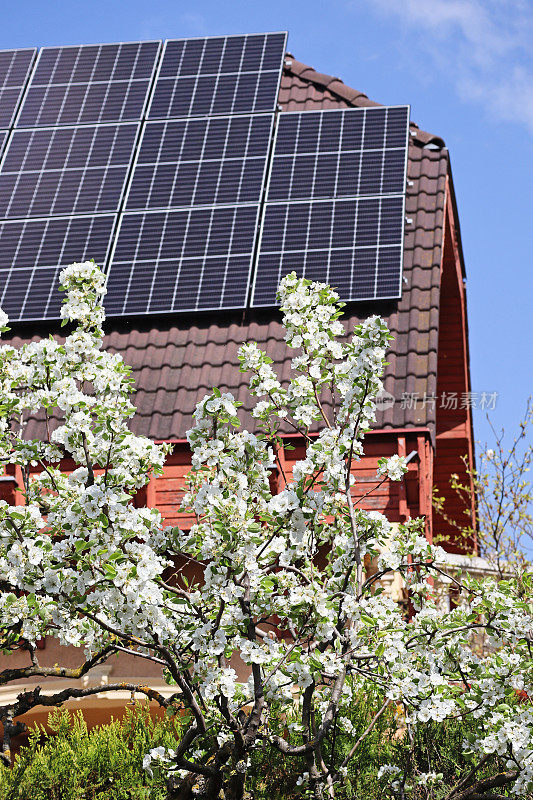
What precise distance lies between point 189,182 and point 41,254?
2085 millimetres

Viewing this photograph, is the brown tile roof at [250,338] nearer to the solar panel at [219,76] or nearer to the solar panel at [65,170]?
the solar panel at [65,170]

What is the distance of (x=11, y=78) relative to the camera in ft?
50.9

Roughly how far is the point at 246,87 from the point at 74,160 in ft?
8.56

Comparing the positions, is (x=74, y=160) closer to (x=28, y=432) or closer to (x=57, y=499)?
(x=28, y=432)

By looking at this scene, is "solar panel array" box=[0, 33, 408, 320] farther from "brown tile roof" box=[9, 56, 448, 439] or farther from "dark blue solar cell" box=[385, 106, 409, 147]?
"brown tile roof" box=[9, 56, 448, 439]

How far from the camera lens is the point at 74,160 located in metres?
14.0

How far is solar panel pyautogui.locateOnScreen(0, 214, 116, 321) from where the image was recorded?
12.2 meters

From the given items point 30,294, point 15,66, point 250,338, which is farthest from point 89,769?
point 15,66

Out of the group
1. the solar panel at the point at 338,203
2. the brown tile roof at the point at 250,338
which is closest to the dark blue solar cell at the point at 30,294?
the brown tile roof at the point at 250,338

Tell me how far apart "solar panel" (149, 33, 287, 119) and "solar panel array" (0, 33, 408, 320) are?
27 millimetres

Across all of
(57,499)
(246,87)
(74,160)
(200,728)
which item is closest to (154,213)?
(74,160)

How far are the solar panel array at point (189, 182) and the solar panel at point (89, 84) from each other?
3cm

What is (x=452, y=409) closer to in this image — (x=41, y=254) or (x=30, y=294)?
(x=41, y=254)

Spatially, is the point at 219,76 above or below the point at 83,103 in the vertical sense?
above
